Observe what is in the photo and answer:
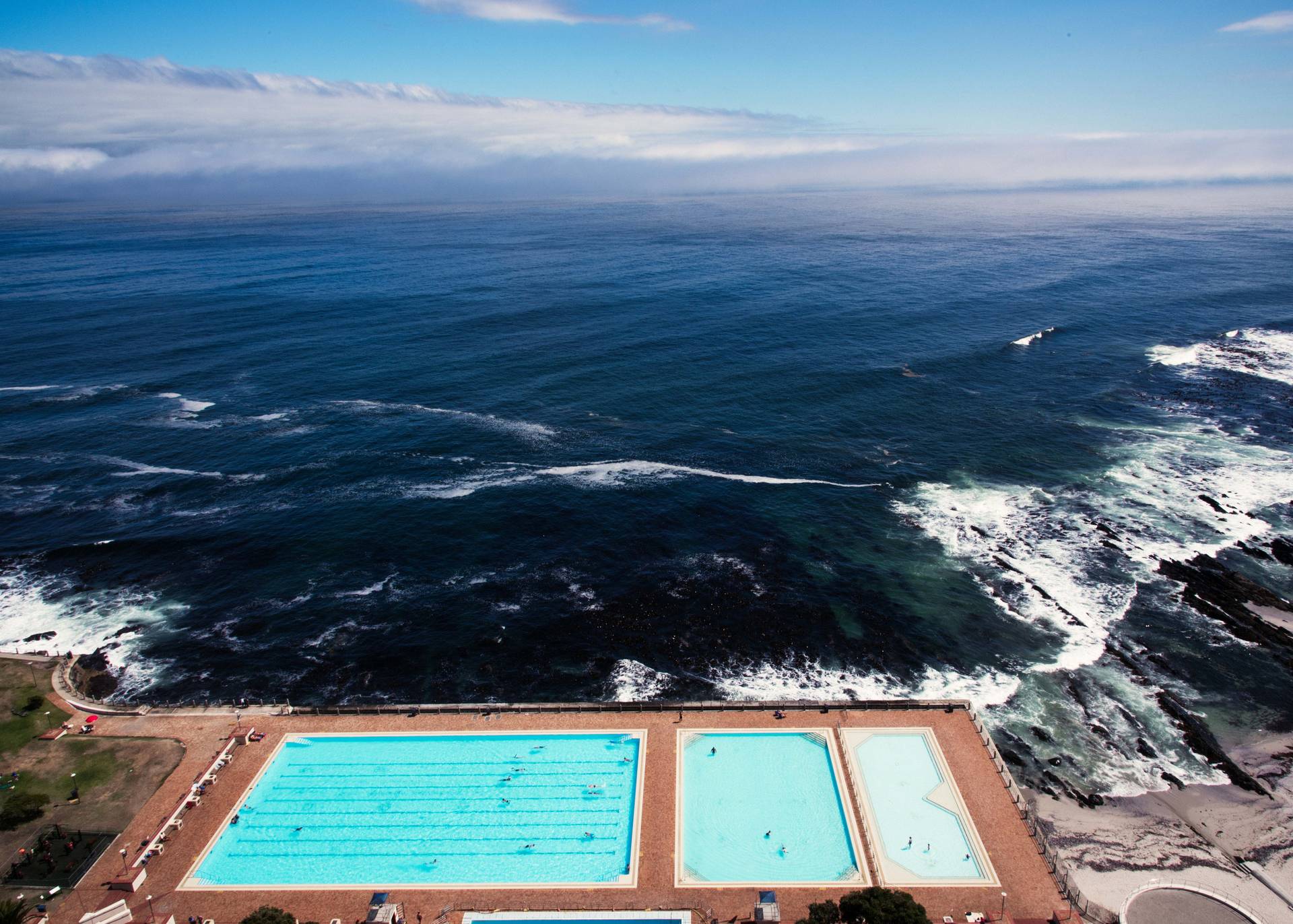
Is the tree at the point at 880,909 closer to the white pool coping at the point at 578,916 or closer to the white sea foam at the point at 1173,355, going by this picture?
the white pool coping at the point at 578,916

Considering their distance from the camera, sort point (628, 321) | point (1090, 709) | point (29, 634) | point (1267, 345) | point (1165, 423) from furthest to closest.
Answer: point (628, 321) < point (1267, 345) < point (1165, 423) < point (29, 634) < point (1090, 709)

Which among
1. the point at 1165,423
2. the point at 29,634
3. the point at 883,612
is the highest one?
the point at 1165,423

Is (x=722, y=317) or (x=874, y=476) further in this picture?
(x=722, y=317)

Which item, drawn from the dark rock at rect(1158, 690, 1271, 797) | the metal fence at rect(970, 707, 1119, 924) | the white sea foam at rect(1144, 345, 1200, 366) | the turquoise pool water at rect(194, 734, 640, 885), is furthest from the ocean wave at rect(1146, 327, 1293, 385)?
the turquoise pool water at rect(194, 734, 640, 885)

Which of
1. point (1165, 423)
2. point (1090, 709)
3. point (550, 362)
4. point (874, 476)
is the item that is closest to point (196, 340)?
point (550, 362)

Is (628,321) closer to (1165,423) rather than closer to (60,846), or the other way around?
(1165,423)

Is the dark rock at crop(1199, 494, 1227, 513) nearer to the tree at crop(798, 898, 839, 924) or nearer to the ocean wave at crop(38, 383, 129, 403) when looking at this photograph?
the tree at crop(798, 898, 839, 924)
